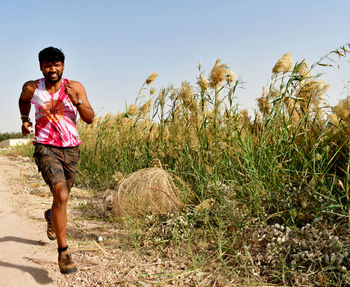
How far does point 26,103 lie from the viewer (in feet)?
9.93

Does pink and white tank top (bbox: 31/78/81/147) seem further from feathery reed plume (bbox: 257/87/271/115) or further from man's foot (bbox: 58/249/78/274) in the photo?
feathery reed plume (bbox: 257/87/271/115)

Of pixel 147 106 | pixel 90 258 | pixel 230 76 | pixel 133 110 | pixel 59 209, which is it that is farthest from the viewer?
pixel 133 110

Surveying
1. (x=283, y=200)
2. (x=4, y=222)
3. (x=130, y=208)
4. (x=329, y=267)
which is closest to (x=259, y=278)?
(x=329, y=267)

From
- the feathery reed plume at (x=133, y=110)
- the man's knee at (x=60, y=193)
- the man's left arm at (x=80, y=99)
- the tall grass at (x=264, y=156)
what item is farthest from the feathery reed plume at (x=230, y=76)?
the feathery reed plume at (x=133, y=110)

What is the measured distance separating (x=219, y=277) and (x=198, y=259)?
0.27 meters

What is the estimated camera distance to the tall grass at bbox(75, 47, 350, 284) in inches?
98.6

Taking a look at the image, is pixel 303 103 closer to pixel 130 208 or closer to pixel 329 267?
pixel 329 267

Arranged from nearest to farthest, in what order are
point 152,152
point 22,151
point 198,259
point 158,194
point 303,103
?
point 198,259 → point 303,103 → point 158,194 → point 152,152 → point 22,151

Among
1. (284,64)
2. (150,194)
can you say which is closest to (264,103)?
(284,64)

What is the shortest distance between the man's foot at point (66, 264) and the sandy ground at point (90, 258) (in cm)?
6

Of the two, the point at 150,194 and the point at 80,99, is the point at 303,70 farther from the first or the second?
the point at 80,99

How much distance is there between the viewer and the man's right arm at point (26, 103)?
2.92m

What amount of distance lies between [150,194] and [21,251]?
1.17 m

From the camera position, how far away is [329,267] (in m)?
2.09
